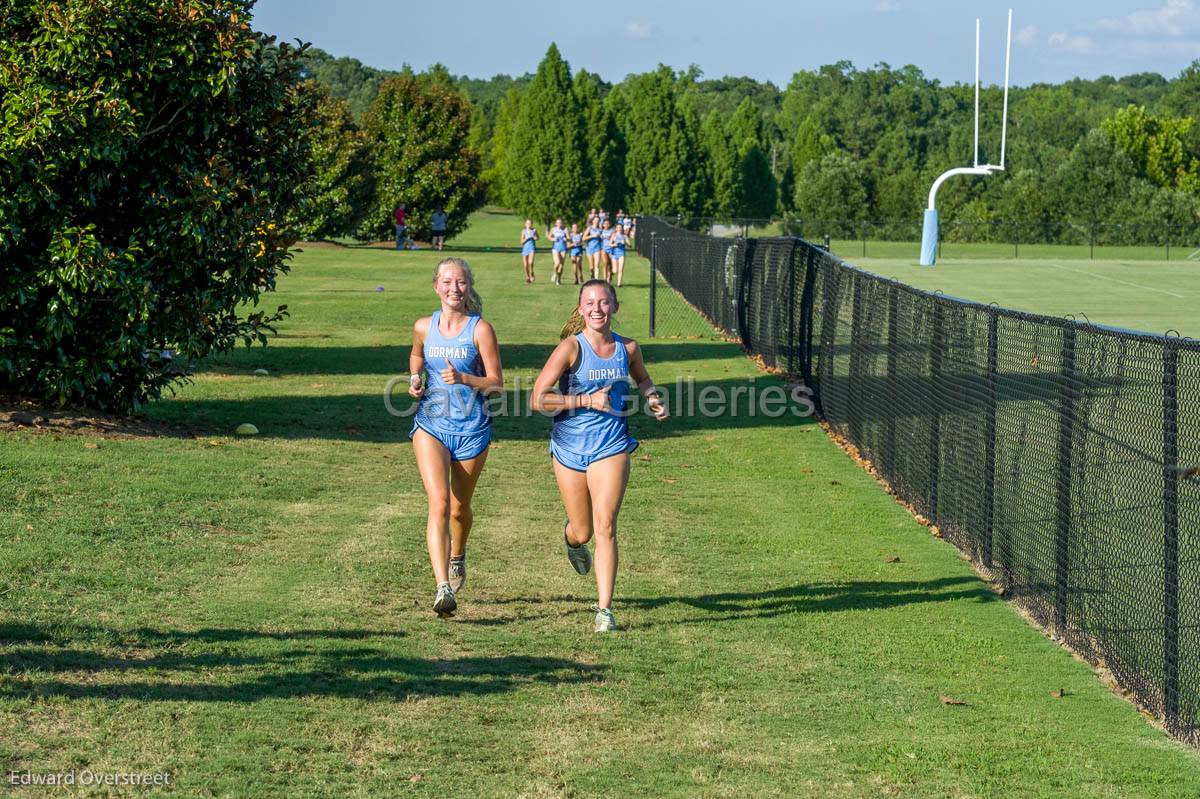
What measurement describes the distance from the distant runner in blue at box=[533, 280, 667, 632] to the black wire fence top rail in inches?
90.8

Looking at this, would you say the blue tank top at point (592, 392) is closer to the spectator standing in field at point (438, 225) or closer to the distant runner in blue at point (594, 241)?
the distant runner in blue at point (594, 241)

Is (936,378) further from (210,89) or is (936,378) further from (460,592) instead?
(210,89)

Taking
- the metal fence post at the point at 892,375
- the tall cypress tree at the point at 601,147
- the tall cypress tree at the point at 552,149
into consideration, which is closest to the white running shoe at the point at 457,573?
the metal fence post at the point at 892,375

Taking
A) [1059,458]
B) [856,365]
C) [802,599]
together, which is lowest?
[802,599]

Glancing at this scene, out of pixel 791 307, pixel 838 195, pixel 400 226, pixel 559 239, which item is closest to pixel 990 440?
pixel 791 307

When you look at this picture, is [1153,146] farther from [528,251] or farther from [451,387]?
[451,387]

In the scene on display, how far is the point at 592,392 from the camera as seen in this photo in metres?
7.84

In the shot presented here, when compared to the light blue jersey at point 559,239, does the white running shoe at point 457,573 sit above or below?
below

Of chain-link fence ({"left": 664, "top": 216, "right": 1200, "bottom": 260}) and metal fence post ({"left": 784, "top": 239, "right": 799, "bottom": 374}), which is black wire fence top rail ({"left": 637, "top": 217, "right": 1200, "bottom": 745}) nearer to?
metal fence post ({"left": 784, "top": 239, "right": 799, "bottom": 374})

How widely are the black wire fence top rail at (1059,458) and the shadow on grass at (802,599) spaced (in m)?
0.42

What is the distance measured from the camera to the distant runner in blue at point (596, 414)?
305 inches

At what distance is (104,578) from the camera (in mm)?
8367

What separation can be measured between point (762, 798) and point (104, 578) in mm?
4418

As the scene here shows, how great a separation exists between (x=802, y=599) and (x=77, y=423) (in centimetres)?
787
